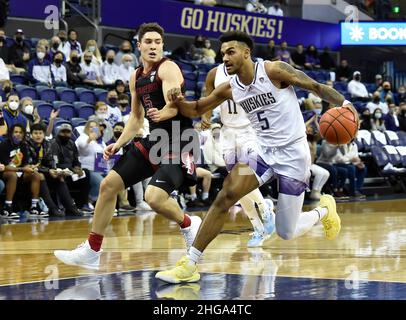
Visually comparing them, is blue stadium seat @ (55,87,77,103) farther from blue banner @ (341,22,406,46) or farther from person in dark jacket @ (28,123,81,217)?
blue banner @ (341,22,406,46)

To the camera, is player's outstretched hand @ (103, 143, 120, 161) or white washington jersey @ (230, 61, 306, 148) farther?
player's outstretched hand @ (103, 143, 120, 161)

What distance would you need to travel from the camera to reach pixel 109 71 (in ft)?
58.0

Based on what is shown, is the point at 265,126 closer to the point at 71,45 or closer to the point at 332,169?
the point at 332,169

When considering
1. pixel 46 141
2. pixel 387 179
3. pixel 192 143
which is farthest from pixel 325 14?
pixel 192 143

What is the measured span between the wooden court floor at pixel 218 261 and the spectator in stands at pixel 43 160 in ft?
2.96

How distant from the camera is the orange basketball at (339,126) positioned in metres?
6.99

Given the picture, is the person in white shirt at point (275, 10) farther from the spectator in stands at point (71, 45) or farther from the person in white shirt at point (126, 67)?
the spectator in stands at point (71, 45)

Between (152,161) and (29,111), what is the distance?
7048 mm

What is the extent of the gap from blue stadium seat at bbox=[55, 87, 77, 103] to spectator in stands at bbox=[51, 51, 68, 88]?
327 millimetres

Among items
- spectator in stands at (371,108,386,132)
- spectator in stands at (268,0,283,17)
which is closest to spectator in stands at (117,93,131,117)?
spectator in stands at (371,108,386,132)

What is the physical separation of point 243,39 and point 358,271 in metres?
2.10

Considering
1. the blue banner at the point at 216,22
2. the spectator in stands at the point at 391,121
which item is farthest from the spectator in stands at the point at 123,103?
the spectator in stands at the point at 391,121

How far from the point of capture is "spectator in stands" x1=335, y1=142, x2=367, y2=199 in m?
17.7
